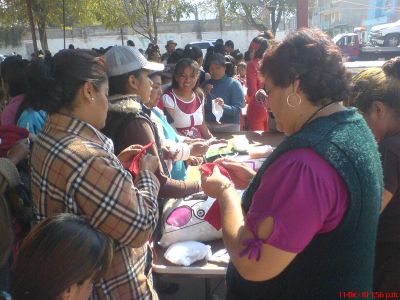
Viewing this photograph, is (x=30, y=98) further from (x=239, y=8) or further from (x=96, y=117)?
(x=239, y=8)

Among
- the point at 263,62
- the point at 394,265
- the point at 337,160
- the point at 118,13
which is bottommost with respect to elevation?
the point at 394,265

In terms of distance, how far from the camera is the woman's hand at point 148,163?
1630mm

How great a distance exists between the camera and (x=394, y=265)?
5.48ft

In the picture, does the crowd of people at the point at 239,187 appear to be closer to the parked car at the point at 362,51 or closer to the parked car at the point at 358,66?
the parked car at the point at 358,66

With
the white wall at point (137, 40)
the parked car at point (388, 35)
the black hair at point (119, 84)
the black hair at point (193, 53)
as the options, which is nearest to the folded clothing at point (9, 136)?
the black hair at point (119, 84)

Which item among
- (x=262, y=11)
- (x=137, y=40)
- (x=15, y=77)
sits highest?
(x=262, y=11)

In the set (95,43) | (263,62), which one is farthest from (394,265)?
(95,43)

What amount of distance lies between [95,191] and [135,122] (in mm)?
556

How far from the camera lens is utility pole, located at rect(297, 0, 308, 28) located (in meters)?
4.28

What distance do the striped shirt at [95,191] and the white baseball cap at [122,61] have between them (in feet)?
1.99

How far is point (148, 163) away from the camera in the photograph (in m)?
1.65

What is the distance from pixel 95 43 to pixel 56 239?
29.4m

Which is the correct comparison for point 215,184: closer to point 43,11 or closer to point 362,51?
point 43,11

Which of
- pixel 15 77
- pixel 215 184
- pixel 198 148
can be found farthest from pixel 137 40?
pixel 215 184
